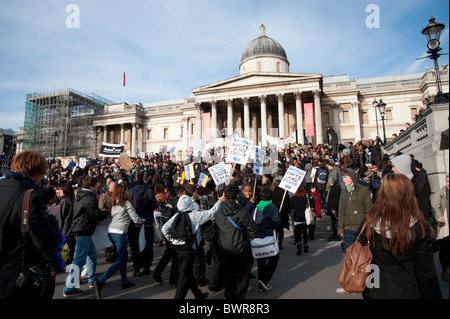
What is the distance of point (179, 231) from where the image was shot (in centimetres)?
424

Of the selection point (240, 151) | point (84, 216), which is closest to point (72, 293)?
point (84, 216)

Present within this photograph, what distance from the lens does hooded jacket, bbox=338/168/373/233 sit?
5.14 m

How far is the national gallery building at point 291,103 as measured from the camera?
33875 millimetres

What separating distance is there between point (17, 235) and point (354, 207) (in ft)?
16.3

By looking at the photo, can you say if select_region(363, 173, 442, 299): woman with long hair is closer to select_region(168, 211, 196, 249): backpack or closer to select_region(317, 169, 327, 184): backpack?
select_region(168, 211, 196, 249): backpack

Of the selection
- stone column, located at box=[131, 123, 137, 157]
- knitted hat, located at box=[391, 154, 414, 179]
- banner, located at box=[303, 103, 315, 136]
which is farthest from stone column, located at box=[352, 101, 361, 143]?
knitted hat, located at box=[391, 154, 414, 179]

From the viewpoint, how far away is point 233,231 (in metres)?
4.19

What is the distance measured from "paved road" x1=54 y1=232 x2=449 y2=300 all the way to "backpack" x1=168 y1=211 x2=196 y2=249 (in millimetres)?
1121

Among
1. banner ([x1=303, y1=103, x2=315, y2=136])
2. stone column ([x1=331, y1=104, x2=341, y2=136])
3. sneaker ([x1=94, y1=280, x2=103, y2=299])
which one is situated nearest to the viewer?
sneaker ([x1=94, y1=280, x2=103, y2=299])

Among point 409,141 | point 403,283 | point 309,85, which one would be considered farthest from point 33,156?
point 309,85

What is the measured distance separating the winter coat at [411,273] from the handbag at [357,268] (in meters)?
0.12

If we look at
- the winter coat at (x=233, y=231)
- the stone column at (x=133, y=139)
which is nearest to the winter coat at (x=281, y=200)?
the winter coat at (x=233, y=231)

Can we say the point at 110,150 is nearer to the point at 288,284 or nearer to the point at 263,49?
the point at 288,284
